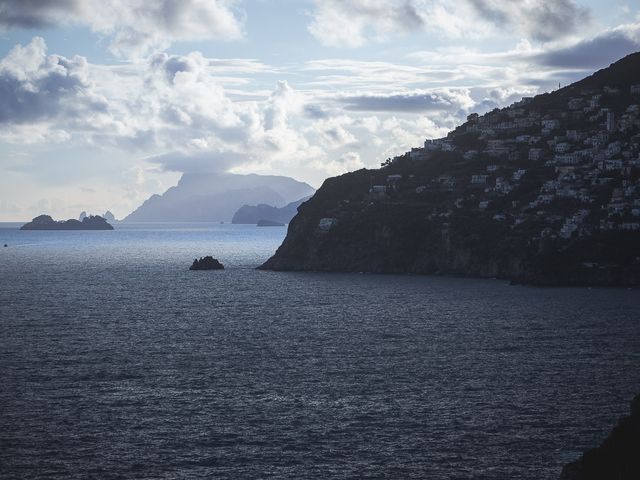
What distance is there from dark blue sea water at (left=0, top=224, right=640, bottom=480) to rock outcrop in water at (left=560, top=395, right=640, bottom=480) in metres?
6.90

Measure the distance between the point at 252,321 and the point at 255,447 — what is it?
219ft

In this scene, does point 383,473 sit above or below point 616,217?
below

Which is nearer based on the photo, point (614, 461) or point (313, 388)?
point (614, 461)

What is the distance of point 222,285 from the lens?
186500mm

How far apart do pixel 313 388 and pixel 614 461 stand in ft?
118

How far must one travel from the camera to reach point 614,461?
4469 centimetres

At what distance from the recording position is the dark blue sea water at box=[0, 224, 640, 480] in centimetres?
5612

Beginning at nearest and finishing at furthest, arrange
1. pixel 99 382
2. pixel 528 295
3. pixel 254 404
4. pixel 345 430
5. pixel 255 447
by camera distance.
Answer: pixel 255 447, pixel 345 430, pixel 254 404, pixel 99 382, pixel 528 295

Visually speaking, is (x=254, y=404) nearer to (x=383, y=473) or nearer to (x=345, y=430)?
(x=345, y=430)

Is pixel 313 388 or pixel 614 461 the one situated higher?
pixel 614 461

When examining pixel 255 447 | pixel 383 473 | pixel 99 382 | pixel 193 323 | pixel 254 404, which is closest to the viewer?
pixel 383 473

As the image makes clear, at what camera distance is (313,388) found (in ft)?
251

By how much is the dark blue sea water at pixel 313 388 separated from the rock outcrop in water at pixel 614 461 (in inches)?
272

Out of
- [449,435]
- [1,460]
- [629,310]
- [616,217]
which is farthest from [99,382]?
[616,217]
